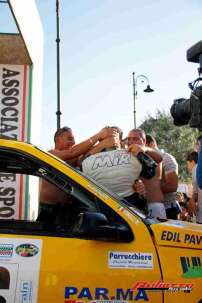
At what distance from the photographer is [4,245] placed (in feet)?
8.80

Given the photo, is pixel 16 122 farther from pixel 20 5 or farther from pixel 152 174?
pixel 152 174

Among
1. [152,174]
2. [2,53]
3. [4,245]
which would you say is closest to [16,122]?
[2,53]

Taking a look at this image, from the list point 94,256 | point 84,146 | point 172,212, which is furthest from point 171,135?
point 94,256

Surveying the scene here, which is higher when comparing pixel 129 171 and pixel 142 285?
pixel 129 171

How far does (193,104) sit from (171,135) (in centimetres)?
3747

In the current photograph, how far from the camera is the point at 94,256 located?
272 cm

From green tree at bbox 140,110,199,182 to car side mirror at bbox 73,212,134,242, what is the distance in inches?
1343

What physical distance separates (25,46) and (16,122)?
1.27 meters

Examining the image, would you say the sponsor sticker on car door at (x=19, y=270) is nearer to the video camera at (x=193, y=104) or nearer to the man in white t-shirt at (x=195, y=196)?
the video camera at (x=193, y=104)

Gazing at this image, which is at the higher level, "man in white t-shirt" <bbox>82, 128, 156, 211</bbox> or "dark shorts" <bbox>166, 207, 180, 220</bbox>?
"man in white t-shirt" <bbox>82, 128, 156, 211</bbox>

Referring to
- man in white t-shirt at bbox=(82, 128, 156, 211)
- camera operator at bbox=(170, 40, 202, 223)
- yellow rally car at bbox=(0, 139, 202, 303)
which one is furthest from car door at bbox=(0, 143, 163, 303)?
man in white t-shirt at bbox=(82, 128, 156, 211)

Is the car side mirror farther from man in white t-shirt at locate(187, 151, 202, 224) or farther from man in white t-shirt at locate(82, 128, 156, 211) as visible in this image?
man in white t-shirt at locate(187, 151, 202, 224)

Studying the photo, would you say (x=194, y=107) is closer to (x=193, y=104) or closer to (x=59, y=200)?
(x=193, y=104)

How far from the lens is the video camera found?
3.32 m
